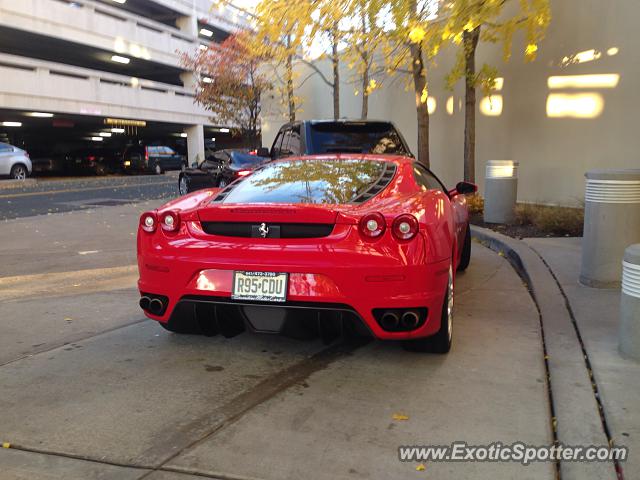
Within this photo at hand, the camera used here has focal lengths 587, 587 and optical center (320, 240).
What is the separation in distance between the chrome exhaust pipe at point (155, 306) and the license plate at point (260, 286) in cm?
61

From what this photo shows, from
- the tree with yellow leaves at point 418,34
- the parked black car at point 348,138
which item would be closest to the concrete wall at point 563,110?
the tree with yellow leaves at point 418,34

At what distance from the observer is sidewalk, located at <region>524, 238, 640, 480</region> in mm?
3007

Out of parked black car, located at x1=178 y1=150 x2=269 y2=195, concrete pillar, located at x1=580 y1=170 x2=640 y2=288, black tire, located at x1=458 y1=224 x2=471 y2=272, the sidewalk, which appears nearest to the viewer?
the sidewalk

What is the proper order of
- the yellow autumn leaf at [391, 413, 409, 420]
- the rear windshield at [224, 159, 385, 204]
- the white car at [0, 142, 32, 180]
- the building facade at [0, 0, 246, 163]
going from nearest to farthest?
1. the yellow autumn leaf at [391, 413, 409, 420]
2. the rear windshield at [224, 159, 385, 204]
3. the white car at [0, 142, 32, 180]
4. the building facade at [0, 0, 246, 163]

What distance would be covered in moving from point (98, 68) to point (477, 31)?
3527 centimetres

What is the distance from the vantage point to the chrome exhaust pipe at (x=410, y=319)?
12.0 ft

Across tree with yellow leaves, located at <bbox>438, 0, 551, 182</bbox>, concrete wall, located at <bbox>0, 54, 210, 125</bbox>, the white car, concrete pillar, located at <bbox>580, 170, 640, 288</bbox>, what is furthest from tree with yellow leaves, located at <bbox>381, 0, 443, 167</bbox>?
concrete wall, located at <bbox>0, 54, 210, 125</bbox>

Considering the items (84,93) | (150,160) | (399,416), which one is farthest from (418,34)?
(150,160)

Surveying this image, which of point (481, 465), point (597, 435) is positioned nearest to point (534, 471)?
point (481, 465)

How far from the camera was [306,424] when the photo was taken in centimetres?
314

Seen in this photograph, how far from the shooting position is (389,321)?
12.1 ft

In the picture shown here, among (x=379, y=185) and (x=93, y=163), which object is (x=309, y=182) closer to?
(x=379, y=185)

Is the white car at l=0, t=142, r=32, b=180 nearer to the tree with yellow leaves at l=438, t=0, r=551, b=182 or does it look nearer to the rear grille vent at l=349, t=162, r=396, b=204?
the tree with yellow leaves at l=438, t=0, r=551, b=182

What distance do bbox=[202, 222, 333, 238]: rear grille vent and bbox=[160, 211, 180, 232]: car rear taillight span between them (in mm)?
229
